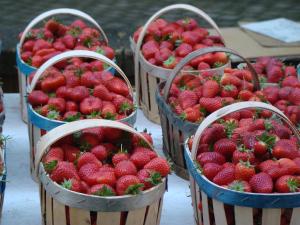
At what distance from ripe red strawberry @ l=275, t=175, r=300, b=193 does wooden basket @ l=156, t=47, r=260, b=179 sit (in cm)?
55

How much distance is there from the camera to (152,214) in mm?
2037

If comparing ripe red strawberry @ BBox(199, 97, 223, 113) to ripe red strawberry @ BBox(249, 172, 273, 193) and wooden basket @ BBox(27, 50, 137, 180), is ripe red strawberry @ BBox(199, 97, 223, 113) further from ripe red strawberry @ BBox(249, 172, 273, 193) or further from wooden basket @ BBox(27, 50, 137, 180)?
ripe red strawberry @ BBox(249, 172, 273, 193)

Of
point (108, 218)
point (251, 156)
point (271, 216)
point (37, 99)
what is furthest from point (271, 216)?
point (37, 99)

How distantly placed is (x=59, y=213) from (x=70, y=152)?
0.22 m

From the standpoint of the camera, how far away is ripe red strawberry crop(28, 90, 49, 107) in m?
2.54

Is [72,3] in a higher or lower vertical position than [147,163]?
lower

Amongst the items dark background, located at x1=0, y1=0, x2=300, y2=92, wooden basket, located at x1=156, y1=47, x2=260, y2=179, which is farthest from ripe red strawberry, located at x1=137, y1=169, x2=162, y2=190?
dark background, located at x1=0, y1=0, x2=300, y2=92

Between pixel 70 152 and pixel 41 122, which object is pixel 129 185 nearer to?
pixel 70 152

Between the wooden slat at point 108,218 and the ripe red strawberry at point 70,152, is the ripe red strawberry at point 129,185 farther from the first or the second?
the ripe red strawberry at point 70,152

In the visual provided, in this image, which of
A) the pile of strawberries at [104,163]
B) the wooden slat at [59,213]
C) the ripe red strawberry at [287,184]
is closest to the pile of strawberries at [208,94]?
the pile of strawberries at [104,163]

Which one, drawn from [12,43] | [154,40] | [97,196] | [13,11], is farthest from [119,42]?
[97,196]

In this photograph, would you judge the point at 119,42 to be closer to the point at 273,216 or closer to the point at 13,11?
the point at 13,11

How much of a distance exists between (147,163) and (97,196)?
0.23 meters

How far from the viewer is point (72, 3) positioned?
6.14 meters
